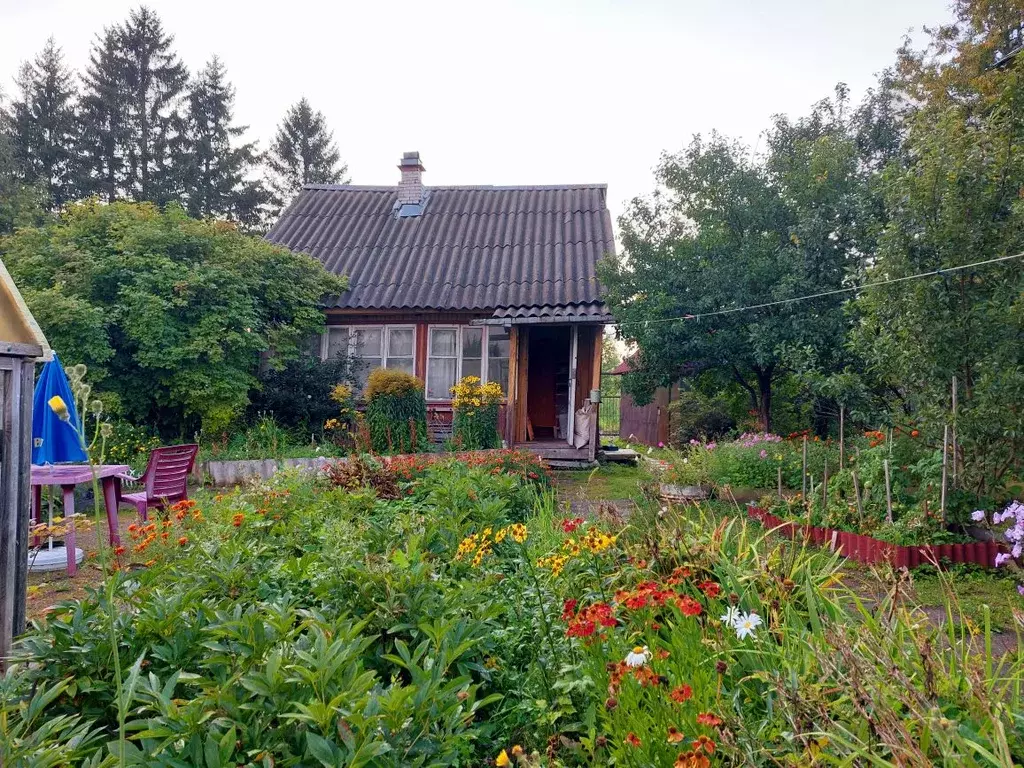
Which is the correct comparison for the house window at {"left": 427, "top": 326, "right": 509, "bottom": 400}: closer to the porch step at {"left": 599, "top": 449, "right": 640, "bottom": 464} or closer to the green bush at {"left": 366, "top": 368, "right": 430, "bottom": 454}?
the green bush at {"left": 366, "top": 368, "right": 430, "bottom": 454}

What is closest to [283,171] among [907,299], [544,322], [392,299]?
[392,299]

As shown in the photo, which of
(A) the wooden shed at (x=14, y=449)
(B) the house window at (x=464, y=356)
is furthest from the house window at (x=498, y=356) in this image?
(A) the wooden shed at (x=14, y=449)

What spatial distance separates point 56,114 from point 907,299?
107ft

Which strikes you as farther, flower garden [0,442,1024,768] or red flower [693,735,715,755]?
flower garden [0,442,1024,768]

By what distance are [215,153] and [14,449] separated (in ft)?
98.5

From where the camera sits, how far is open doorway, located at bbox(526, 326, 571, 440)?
14.7 m

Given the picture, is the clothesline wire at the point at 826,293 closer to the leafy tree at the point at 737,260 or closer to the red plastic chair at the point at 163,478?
the leafy tree at the point at 737,260

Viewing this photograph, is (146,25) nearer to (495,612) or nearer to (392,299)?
(392,299)

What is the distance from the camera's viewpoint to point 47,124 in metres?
27.4

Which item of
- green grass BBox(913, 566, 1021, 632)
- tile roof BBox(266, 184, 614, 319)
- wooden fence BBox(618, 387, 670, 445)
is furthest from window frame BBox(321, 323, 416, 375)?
green grass BBox(913, 566, 1021, 632)

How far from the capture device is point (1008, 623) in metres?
4.09

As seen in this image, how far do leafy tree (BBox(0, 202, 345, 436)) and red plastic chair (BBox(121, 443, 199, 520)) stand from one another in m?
3.95

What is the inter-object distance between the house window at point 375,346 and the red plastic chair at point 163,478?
618 cm

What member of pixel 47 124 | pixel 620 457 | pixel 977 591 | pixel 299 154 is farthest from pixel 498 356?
pixel 47 124
